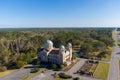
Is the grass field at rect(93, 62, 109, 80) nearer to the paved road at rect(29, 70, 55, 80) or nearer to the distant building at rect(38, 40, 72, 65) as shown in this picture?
the distant building at rect(38, 40, 72, 65)

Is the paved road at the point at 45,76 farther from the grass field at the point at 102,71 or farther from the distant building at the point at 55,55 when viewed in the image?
the grass field at the point at 102,71

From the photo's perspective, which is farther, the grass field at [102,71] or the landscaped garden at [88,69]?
the landscaped garden at [88,69]

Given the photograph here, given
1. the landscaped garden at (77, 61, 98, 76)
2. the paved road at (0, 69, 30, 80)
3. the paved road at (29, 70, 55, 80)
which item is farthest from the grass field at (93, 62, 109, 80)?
the paved road at (0, 69, 30, 80)

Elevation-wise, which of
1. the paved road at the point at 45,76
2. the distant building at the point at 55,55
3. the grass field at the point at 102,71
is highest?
the distant building at the point at 55,55

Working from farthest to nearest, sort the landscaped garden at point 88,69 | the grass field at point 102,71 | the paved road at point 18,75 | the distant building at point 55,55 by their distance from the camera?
the distant building at point 55,55, the landscaped garden at point 88,69, the grass field at point 102,71, the paved road at point 18,75

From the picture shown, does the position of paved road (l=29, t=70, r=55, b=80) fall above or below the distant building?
below

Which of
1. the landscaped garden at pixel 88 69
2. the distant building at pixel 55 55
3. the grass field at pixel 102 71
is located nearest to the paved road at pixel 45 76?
the distant building at pixel 55 55

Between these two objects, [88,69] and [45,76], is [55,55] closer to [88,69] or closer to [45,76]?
[45,76]

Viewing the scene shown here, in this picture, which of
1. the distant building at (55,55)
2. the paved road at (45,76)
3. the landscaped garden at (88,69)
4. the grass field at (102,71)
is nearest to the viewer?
the paved road at (45,76)

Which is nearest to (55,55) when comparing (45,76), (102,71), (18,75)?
(45,76)
